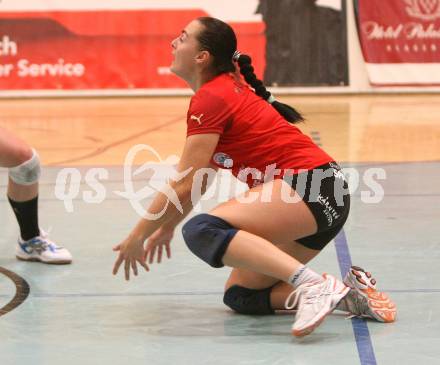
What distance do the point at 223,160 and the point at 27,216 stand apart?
4.56ft

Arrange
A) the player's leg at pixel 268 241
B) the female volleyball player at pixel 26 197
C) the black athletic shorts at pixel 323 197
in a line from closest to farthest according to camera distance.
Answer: the player's leg at pixel 268 241 → the black athletic shorts at pixel 323 197 → the female volleyball player at pixel 26 197

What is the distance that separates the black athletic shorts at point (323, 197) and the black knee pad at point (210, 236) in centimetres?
29

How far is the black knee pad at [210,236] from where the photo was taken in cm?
312

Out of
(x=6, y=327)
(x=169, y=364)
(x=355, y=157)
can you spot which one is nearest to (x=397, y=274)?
(x=169, y=364)

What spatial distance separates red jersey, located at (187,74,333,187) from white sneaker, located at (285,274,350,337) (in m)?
0.44

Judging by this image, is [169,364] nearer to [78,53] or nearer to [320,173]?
[320,173]

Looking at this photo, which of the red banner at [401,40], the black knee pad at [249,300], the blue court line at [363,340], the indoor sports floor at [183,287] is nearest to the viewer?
the blue court line at [363,340]

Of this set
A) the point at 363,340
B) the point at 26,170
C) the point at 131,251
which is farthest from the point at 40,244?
the point at 363,340

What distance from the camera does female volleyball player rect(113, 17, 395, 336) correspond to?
311 cm

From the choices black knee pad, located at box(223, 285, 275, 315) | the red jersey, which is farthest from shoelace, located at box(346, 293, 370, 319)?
the red jersey

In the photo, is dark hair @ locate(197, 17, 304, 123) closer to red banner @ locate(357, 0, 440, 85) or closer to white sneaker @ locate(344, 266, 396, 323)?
white sneaker @ locate(344, 266, 396, 323)

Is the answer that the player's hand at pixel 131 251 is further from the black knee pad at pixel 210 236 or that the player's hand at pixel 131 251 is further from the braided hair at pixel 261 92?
the braided hair at pixel 261 92

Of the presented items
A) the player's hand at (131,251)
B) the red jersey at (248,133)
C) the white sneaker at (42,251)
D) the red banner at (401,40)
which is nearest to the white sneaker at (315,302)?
the red jersey at (248,133)

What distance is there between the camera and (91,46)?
12062mm
